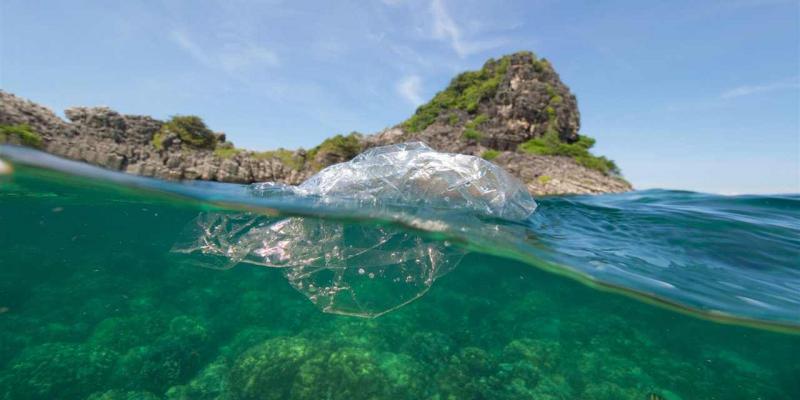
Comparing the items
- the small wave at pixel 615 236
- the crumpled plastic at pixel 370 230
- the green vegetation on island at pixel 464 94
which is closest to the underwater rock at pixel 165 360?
the crumpled plastic at pixel 370 230

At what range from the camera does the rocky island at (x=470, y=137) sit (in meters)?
30.6

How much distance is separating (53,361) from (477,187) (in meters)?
8.69

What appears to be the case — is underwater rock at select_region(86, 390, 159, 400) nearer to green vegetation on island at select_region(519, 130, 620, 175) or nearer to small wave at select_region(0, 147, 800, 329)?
small wave at select_region(0, 147, 800, 329)

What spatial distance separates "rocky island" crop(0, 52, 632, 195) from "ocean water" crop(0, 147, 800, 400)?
1661 cm

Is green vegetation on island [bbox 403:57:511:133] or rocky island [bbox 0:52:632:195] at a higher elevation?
green vegetation on island [bbox 403:57:511:133]

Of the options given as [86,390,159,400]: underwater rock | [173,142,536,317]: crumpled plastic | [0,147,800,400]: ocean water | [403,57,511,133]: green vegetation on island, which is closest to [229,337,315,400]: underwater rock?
[0,147,800,400]: ocean water

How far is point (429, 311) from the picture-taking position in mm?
8367

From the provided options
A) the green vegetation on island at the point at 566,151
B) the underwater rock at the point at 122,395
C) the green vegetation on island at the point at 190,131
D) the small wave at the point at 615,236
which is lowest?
the underwater rock at the point at 122,395

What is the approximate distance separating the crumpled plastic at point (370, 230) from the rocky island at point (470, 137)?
20380mm

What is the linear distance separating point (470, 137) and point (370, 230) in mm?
42846

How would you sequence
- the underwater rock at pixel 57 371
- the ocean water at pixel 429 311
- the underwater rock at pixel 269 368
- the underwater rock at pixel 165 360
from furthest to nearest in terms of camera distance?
1. the ocean water at pixel 429 311
2. the underwater rock at pixel 165 360
3. the underwater rock at pixel 269 368
4. the underwater rock at pixel 57 371

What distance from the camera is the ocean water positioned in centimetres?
557

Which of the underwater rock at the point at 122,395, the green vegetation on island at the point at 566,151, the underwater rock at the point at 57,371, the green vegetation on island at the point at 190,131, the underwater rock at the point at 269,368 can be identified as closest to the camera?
the underwater rock at the point at 122,395

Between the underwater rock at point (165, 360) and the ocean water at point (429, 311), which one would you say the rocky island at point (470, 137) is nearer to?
the ocean water at point (429, 311)
